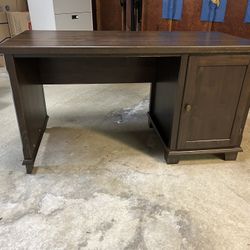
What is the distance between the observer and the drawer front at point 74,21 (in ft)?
9.61

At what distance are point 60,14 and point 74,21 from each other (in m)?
0.22

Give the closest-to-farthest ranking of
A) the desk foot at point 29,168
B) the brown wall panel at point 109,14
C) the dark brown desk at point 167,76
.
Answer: the dark brown desk at point 167,76, the desk foot at point 29,168, the brown wall panel at point 109,14

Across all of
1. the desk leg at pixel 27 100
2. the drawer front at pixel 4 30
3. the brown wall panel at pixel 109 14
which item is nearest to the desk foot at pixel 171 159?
the desk leg at pixel 27 100

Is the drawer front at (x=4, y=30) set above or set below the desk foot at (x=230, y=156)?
above

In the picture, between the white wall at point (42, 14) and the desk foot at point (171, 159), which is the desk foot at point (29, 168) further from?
the white wall at point (42, 14)

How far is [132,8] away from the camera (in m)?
3.18

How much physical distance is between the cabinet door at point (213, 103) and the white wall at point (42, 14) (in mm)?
2247

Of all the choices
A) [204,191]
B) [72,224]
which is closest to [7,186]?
[72,224]

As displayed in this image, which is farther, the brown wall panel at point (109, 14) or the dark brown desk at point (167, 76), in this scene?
the brown wall panel at point (109, 14)

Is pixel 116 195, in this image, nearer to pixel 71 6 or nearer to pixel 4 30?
pixel 71 6

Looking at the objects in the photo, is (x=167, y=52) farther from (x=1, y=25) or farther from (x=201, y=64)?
(x=1, y=25)

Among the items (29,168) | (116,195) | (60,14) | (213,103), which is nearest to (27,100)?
(29,168)

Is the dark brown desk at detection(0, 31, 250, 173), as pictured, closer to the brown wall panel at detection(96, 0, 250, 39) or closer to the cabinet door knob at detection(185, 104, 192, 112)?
the cabinet door knob at detection(185, 104, 192, 112)

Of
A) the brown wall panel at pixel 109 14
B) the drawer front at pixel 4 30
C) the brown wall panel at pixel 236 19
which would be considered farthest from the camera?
the brown wall panel at pixel 109 14
